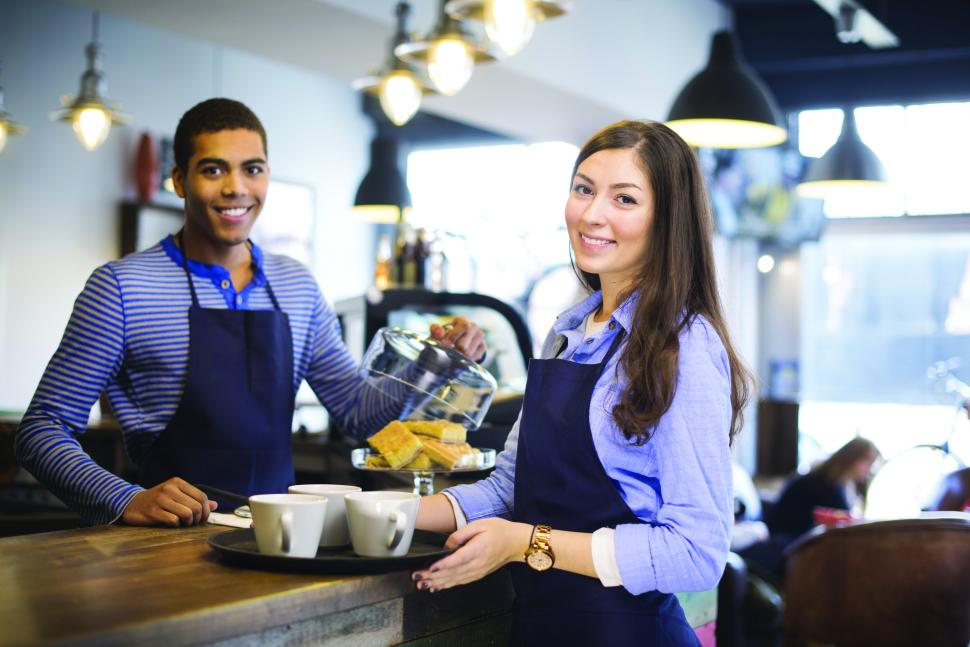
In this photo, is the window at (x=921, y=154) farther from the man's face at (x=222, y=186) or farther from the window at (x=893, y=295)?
the man's face at (x=222, y=186)

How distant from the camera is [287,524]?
132 cm

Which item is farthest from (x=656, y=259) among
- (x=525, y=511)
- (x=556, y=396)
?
(x=525, y=511)

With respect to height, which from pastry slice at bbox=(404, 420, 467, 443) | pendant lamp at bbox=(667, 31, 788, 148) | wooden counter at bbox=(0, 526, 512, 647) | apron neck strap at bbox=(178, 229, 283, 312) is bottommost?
wooden counter at bbox=(0, 526, 512, 647)

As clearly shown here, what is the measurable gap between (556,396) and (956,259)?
7.63 meters

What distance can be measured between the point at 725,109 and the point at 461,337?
2156 millimetres

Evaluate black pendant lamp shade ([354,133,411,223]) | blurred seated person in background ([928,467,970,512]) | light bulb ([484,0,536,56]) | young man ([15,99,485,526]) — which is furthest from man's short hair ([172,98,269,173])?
black pendant lamp shade ([354,133,411,223])

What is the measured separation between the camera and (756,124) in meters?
3.96

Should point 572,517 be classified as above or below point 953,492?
above

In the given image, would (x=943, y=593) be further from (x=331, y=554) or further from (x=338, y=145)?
(x=338, y=145)

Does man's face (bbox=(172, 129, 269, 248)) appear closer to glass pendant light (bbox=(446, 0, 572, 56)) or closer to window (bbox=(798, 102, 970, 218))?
glass pendant light (bbox=(446, 0, 572, 56))

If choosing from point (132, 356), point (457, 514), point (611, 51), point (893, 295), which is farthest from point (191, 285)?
point (893, 295)

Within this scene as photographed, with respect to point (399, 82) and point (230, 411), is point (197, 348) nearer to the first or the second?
point (230, 411)

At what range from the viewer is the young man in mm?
1943

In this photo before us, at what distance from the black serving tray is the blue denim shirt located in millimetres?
256
